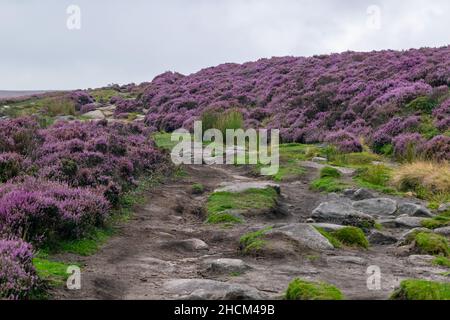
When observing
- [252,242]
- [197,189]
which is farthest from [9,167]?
[252,242]

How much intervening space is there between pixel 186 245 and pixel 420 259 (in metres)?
4.46

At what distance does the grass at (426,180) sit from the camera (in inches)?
618

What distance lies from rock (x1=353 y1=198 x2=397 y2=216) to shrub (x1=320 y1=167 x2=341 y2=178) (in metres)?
3.89

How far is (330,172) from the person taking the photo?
62.0 feet

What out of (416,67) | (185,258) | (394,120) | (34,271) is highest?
(416,67)

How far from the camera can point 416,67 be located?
32250 mm

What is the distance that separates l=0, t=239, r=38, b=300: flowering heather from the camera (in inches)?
258

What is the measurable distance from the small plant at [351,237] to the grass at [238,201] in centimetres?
298

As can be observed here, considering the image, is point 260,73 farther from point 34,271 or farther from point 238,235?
point 34,271

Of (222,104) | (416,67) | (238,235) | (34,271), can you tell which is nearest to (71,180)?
(238,235)

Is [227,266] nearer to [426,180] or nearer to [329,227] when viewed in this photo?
[329,227]

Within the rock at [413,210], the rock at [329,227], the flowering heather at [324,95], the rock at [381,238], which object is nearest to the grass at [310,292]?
the rock at [329,227]

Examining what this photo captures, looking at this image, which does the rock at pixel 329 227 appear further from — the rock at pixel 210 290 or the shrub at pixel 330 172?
the shrub at pixel 330 172
